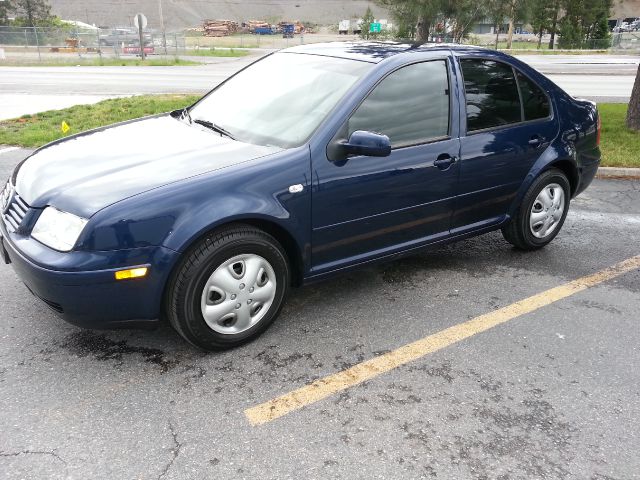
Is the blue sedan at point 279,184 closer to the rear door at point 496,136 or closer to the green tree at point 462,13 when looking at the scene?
the rear door at point 496,136

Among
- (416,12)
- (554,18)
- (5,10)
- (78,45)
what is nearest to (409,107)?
(416,12)

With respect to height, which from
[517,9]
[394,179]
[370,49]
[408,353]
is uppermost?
[517,9]

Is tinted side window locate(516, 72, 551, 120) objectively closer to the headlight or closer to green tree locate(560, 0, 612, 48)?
the headlight

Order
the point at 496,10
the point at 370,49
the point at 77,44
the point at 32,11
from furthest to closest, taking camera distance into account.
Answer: the point at 32,11 < the point at 77,44 < the point at 496,10 < the point at 370,49

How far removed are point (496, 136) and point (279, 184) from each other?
5.83ft

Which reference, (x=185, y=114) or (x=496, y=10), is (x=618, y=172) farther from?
(x=496, y=10)

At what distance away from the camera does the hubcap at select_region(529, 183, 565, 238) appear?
14.9 feet

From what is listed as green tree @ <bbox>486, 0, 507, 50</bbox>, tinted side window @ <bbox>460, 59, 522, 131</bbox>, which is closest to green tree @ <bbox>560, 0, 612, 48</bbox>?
green tree @ <bbox>486, 0, 507, 50</bbox>

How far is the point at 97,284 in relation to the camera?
2.72m

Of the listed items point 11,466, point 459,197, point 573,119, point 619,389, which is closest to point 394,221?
point 459,197

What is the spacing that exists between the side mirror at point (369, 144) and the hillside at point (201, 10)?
94993 mm

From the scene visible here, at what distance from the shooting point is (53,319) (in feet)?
11.3

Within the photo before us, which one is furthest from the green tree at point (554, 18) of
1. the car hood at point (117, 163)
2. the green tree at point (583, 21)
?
the car hood at point (117, 163)

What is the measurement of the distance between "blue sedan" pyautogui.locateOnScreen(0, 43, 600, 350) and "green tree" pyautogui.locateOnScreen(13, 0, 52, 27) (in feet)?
177
